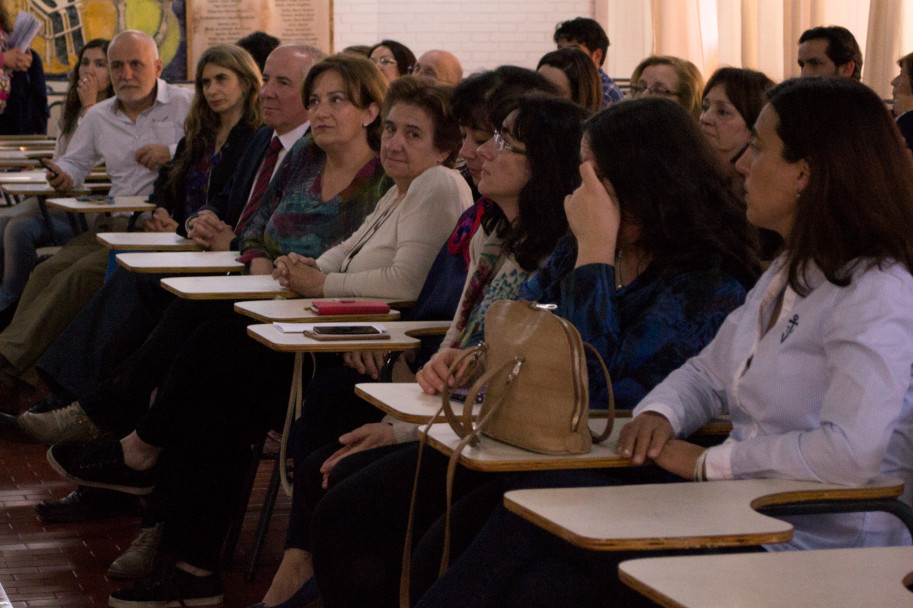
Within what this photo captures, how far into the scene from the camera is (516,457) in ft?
5.01

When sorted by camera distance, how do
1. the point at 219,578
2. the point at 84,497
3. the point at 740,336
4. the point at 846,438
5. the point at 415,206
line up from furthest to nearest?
the point at 84,497, the point at 415,206, the point at 219,578, the point at 740,336, the point at 846,438

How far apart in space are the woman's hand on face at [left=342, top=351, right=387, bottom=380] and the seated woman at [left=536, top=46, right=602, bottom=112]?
1.98 meters

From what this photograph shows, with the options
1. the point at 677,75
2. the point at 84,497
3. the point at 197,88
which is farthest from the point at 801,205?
the point at 197,88

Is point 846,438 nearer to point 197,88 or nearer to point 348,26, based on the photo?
point 197,88

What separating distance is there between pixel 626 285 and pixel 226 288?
1.36 m

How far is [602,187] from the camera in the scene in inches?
75.2

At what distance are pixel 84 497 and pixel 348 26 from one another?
18.0ft

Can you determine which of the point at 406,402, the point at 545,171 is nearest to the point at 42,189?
the point at 545,171

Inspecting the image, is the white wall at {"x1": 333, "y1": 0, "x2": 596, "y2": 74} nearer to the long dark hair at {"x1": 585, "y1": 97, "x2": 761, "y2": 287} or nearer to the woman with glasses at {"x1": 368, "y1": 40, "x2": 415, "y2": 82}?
the woman with glasses at {"x1": 368, "y1": 40, "x2": 415, "y2": 82}

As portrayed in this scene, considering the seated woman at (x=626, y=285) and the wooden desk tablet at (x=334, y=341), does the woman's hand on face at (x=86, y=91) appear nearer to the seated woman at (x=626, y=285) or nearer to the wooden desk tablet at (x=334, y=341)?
the wooden desk tablet at (x=334, y=341)

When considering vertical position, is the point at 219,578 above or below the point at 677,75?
below

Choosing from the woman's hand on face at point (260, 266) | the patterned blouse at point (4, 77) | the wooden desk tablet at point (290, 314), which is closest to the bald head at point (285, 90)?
the woman's hand on face at point (260, 266)

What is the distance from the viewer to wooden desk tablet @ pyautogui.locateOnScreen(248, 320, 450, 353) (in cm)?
231

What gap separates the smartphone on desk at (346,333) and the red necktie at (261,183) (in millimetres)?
1435
